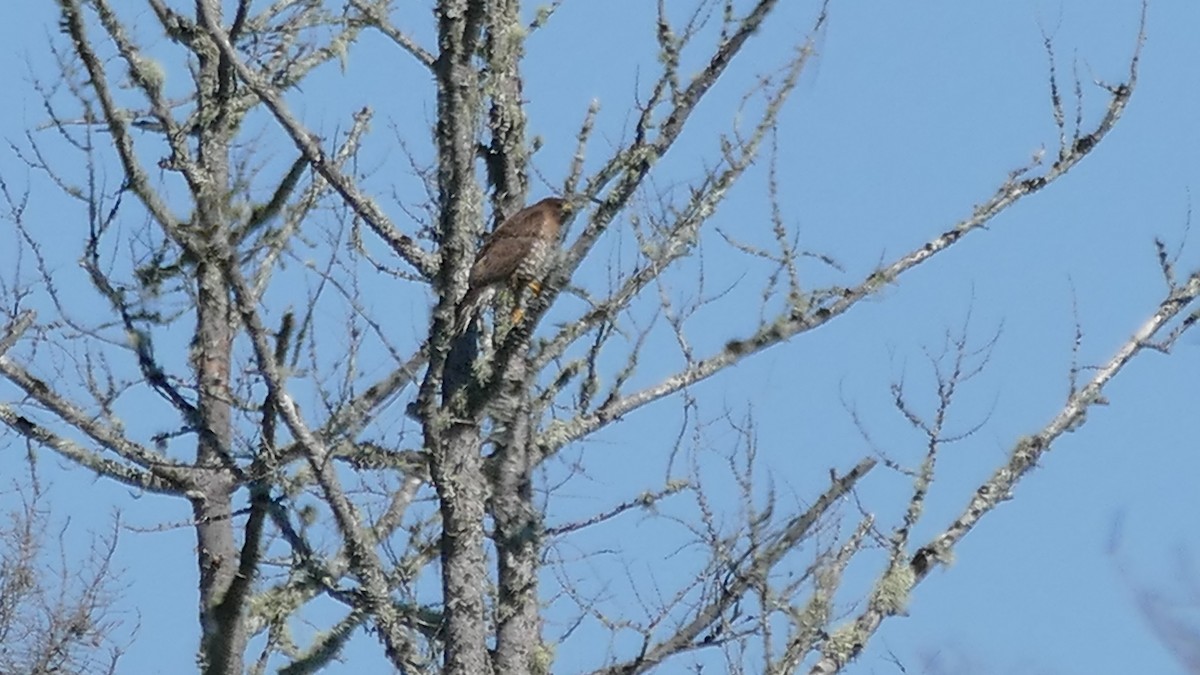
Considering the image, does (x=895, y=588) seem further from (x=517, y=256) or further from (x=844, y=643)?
(x=517, y=256)

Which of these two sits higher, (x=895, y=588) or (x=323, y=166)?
(x=323, y=166)

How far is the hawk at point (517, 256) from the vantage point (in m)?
6.44

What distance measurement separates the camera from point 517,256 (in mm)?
6645

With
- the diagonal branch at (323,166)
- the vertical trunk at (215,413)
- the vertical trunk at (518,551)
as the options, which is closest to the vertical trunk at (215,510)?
the vertical trunk at (215,413)

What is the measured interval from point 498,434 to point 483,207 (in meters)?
1.00

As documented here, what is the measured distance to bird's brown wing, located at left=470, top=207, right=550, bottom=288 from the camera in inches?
261

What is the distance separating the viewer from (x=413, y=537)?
23.9ft

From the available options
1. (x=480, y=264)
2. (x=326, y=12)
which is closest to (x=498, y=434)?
(x=480, y=264)

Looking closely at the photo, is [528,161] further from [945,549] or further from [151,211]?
[945,549]

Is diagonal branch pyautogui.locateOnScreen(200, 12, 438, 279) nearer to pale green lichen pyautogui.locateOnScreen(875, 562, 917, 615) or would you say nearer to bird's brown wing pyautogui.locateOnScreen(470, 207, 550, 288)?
bird's brown wing pyautogui.locateOnScreen(470, 207, 550, 288)

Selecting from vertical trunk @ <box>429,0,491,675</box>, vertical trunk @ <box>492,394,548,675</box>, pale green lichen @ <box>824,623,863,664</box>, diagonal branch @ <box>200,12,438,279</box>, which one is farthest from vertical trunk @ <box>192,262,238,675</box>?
pale green lichen @ <box>824,623,863,664</box>

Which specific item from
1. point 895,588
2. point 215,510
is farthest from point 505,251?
point 215,510

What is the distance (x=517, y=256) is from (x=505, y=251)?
102 mm

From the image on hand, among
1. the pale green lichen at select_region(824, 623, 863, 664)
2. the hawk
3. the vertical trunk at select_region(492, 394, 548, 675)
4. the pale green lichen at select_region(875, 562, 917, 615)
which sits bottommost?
the pale green lichen at select_region(824, 623, 863, 664)
